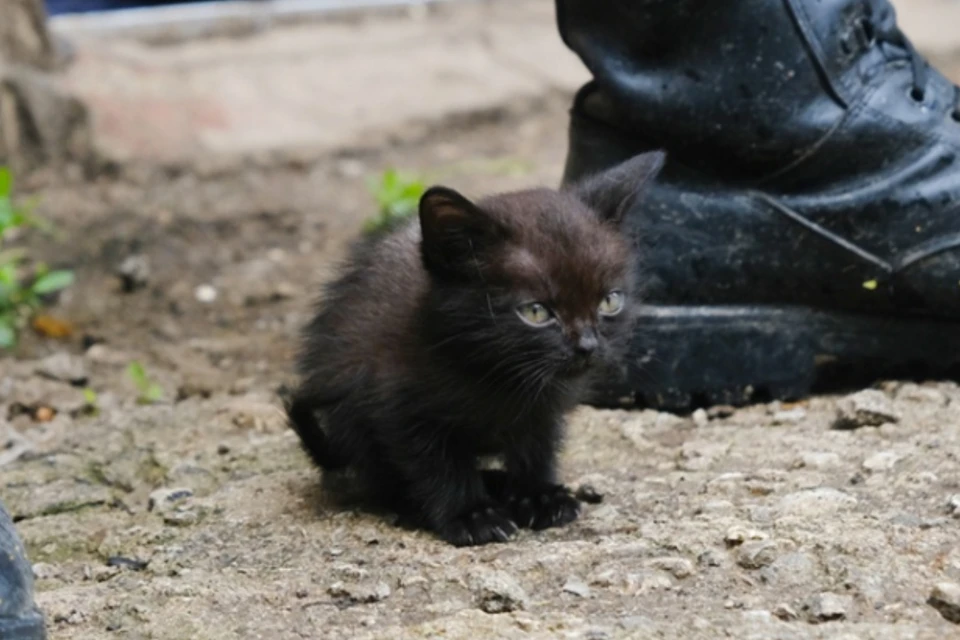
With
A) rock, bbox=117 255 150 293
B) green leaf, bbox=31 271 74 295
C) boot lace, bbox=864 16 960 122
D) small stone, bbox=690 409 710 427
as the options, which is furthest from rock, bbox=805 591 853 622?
rock, bbox=117 255 150 293

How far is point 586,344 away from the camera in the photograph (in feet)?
8.21

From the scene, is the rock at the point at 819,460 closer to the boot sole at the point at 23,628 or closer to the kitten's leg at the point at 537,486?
the kitten's leg at the point at 537,486

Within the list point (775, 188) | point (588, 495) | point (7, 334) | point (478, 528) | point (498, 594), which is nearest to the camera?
point (498, 594)

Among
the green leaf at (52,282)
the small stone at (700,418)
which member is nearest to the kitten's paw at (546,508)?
the small stone at (700,418)

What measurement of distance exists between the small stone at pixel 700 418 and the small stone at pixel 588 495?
446 millimetres

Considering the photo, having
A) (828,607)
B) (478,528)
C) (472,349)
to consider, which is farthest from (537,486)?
(828,607)

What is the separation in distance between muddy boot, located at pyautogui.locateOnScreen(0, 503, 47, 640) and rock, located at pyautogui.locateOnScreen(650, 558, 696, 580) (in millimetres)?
926

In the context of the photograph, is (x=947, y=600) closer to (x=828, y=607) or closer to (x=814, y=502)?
(x=828, y=607)

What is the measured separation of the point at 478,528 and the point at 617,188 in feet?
2.19

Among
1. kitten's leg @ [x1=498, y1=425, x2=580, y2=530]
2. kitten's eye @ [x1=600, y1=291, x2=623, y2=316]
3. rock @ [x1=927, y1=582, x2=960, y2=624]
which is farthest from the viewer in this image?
kitten's leg @ [x1=498, y1=425, x2=580, y2=530]

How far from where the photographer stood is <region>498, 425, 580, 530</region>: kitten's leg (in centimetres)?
269

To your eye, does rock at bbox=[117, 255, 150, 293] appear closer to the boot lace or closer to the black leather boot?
the black leather boot

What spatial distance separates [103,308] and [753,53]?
2227mm

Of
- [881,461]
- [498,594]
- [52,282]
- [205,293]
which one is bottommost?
[205,293]
